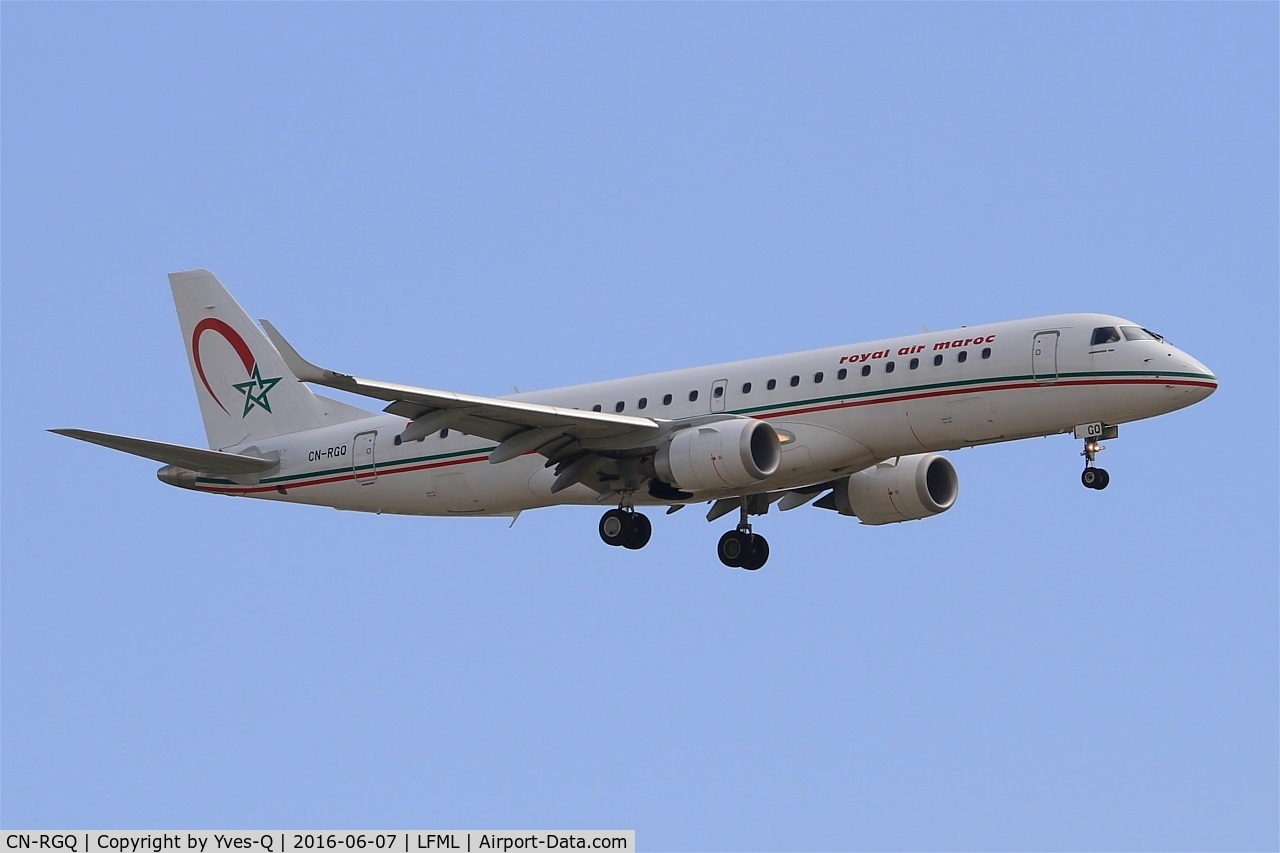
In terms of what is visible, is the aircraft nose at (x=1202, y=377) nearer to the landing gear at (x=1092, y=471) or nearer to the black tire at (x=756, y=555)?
the landing gear at (x=1092, y=471)

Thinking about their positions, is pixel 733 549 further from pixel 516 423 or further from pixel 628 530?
pixel 516 423

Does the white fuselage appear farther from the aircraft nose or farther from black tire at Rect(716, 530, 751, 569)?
black tire at Rect(716, 530, 751, 569)

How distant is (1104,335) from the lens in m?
39.0

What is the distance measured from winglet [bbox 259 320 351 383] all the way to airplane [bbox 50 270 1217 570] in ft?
0.13

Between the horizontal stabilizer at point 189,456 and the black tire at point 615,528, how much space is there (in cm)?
850

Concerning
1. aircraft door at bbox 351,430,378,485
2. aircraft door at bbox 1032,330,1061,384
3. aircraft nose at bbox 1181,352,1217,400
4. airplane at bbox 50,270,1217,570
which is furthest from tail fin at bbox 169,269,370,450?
aircraft nose at bbox 1181,352,1217,400

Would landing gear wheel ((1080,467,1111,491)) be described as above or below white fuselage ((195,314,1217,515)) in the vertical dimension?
below

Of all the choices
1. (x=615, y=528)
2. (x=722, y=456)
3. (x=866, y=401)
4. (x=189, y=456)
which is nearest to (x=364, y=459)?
(x=189, y=456)

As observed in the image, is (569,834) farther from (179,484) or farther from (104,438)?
(179,484)

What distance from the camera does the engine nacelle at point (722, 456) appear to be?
39.8 meters

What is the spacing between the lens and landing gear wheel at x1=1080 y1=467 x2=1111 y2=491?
3894 cm

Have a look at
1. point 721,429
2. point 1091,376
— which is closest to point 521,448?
point 721,429

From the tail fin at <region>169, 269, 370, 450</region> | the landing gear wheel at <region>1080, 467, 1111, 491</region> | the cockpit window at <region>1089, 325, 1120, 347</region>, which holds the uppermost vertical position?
the tail fin at <region>169, 269, 370, 450</region>

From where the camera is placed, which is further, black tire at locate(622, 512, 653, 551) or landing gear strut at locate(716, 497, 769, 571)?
landing gear strut at locate(716, 497, 769, 571)
